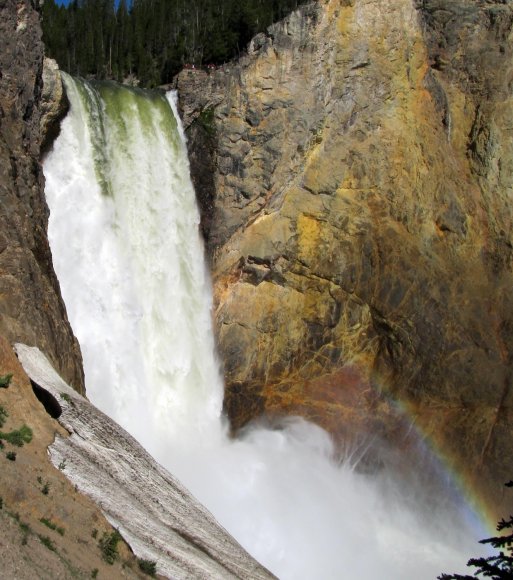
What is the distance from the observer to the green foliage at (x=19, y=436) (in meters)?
9.17

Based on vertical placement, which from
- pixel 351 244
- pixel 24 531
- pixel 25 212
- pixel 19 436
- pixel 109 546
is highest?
pixel 351 244

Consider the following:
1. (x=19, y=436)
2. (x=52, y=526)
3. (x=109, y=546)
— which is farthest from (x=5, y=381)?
(x=109, y=546)

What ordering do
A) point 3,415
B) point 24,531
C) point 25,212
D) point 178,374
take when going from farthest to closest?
point 178,374
point 25,212
point 3,415
point 24,531

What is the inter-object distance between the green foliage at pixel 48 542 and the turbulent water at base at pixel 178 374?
12.7 meters

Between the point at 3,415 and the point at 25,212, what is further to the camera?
the point at 25,212

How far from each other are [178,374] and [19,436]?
45.0 ft

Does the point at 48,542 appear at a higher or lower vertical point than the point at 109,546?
lower

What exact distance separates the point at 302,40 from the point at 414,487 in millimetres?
16954

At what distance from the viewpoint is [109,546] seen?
8.37 metres

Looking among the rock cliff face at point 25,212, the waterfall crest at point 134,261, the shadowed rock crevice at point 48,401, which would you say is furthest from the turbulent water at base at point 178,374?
the shadowed rock crevice at point 48,401

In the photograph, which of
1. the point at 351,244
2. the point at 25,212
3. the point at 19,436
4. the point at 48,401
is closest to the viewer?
the point at 19,436

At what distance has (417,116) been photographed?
84.8 ft

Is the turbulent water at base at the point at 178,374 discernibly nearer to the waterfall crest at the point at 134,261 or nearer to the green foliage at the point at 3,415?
the waterfall crest at the point at 134,261

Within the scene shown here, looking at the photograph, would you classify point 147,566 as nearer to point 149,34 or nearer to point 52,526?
point 52,526
